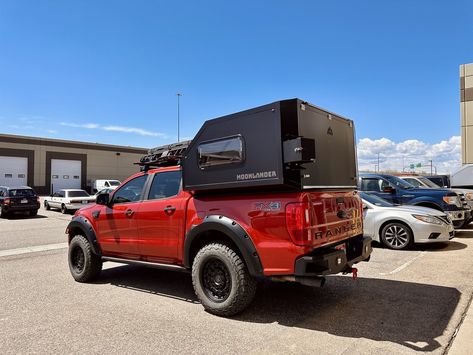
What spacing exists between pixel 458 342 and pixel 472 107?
110 feet

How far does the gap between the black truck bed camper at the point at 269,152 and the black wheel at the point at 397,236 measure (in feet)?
14.0

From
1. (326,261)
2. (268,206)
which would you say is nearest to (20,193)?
(268,206)

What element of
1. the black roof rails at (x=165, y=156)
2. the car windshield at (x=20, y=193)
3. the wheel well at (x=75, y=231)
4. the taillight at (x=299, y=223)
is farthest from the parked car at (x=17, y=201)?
the taillight at (x=299, y=223)

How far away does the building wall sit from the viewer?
102 ft

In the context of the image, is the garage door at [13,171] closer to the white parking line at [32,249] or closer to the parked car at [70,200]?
the parked car at [70,200]

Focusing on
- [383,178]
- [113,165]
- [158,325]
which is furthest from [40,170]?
[158,325]

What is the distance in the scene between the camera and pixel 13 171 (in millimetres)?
41688

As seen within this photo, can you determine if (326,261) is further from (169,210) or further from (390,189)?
(390,189)

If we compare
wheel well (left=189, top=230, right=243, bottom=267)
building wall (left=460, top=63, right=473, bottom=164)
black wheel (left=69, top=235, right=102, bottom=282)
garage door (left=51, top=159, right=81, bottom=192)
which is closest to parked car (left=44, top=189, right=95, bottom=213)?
black wheel (left=69, top=235, right=102, bottom=282)

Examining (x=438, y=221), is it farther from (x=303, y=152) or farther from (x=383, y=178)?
(x=303, y=152)

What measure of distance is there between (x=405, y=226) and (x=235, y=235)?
5905 millimetres

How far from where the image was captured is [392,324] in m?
4.17

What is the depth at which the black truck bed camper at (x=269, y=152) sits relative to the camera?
4016 millimetres

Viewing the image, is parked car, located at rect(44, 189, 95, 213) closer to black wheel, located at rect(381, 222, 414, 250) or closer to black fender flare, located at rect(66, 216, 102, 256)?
black fender flare, located at rect(66, 216, 102, 256)
